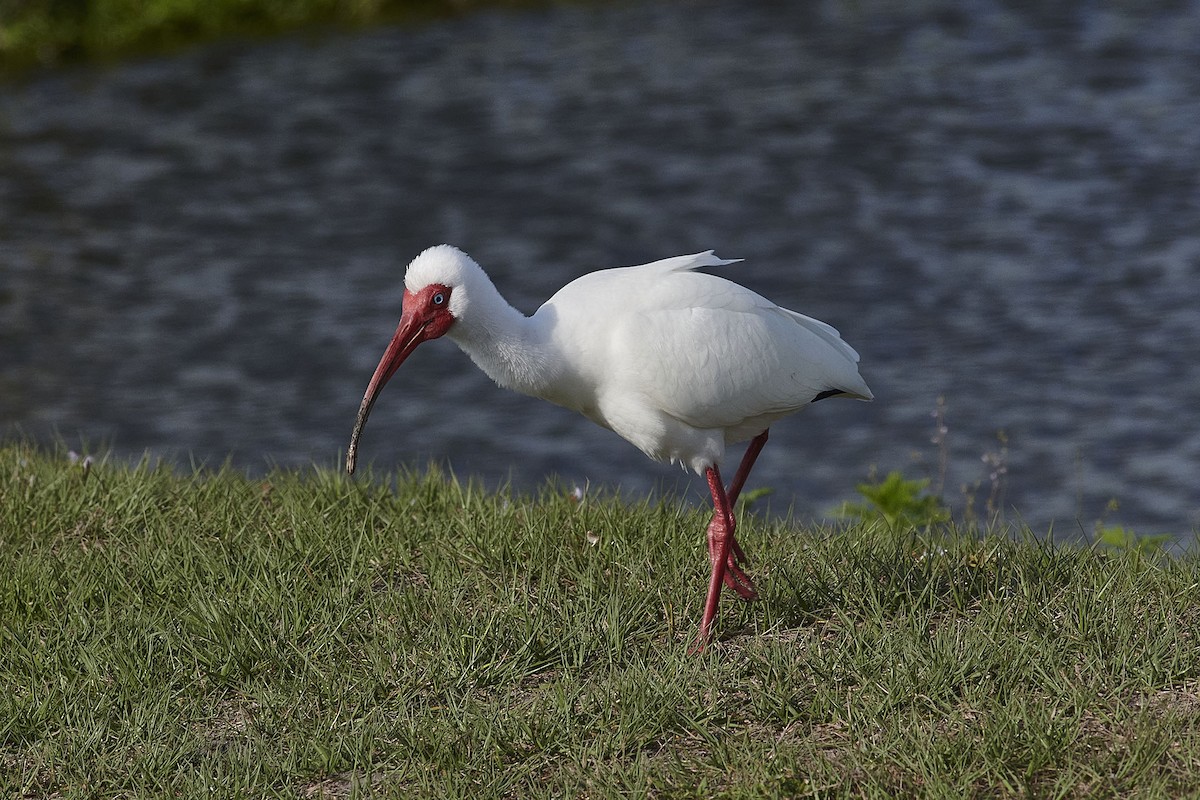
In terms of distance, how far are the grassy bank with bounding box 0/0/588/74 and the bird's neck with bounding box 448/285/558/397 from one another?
52.3ft

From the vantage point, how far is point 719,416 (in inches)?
207

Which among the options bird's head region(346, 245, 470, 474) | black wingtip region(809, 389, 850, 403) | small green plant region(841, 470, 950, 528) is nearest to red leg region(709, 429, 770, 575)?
black wingtip region(809, 389, 850, 403)

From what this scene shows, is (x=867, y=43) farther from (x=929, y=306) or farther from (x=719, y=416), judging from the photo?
(x=719, y=416)

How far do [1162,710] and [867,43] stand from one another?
49.0ft

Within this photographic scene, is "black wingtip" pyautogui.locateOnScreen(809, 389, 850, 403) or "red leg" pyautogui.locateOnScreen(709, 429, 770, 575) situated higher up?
"black wingtip" pyautogui.locateOnScreen(809, 389, 850, 403)

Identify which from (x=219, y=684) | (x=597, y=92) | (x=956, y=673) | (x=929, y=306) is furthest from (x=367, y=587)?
(x=597, y=92)

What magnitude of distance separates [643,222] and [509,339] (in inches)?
347

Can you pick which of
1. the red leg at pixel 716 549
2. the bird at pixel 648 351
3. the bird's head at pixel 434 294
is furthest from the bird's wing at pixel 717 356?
the bird's head at pixel 434 294

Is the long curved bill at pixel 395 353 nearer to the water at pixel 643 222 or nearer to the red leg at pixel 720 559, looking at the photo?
the red leg at pixel 720 559

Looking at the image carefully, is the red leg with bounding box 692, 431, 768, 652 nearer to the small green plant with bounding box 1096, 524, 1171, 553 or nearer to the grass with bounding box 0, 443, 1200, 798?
the grass with bounding box 0, 443, 1200, 798

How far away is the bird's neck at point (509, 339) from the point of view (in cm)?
517

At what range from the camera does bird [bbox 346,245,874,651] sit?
5.10 m

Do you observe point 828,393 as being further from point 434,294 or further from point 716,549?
point 434,294

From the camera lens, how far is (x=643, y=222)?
545 inches
